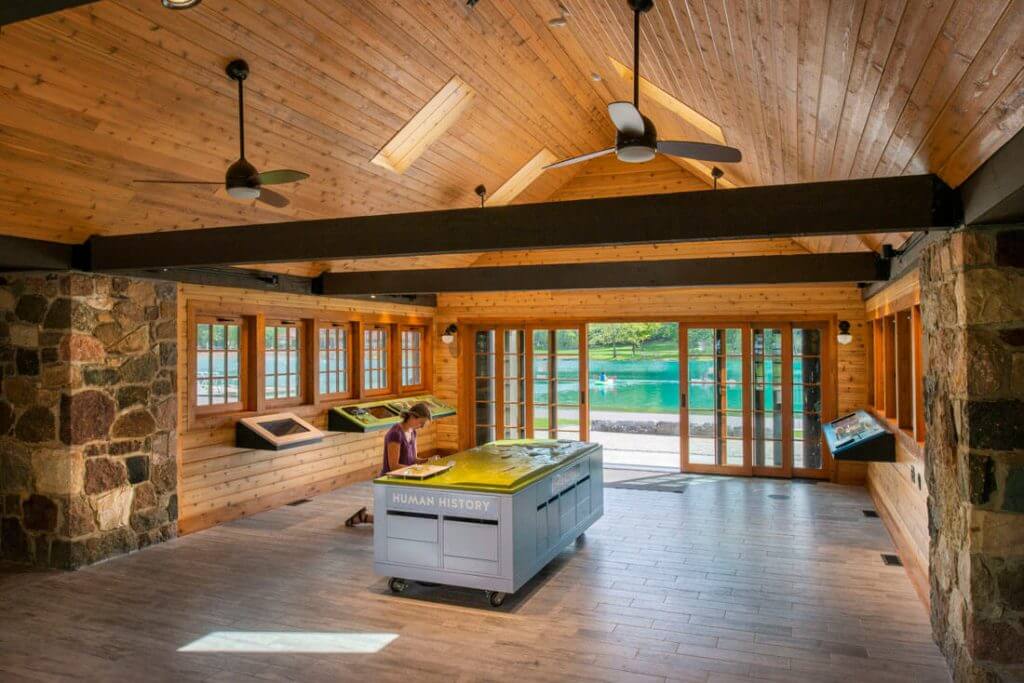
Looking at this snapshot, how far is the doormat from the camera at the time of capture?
9.07 m

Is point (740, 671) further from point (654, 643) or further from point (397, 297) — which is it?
point (397, 297)

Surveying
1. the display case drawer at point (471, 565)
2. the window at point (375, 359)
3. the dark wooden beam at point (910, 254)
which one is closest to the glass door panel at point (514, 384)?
the window at point (375, 359)

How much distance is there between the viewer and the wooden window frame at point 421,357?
35.3 feet

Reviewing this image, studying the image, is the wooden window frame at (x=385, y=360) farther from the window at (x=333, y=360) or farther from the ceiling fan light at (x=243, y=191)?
the ceiling fan light at (x=243, y=191)

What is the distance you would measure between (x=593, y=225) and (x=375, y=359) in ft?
22.6

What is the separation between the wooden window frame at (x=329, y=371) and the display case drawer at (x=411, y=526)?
398 centimetres

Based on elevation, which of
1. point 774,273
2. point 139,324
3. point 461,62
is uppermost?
point 461,62

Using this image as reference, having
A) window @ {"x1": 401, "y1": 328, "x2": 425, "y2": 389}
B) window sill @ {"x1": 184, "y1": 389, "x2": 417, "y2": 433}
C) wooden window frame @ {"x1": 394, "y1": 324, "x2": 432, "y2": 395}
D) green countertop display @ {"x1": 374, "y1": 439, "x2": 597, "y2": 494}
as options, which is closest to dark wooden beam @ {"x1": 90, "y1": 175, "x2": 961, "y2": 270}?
green countertop display @ {"x1": 374, "y1": 439, "x2": 597, "y2": 494}

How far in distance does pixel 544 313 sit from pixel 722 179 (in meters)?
3.51

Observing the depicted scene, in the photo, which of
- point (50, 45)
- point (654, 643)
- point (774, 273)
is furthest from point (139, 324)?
point (774, 273)

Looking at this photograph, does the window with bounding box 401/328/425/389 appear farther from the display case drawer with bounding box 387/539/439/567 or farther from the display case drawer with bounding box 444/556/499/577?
the display case drawer with bounding box 444/556/499/577

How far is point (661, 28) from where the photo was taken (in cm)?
375

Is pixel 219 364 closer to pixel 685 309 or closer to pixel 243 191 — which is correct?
pixel 243 191

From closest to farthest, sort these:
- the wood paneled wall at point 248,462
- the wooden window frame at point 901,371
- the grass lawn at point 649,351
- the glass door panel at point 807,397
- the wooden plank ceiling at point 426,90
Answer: the wooden plank ceiling at point 426,90 < the wooden window frame at point 901,371 < the wood paneled wall at point 248,462 < the glass door panel at point 807,397 < the grass lawn at point 649,351
